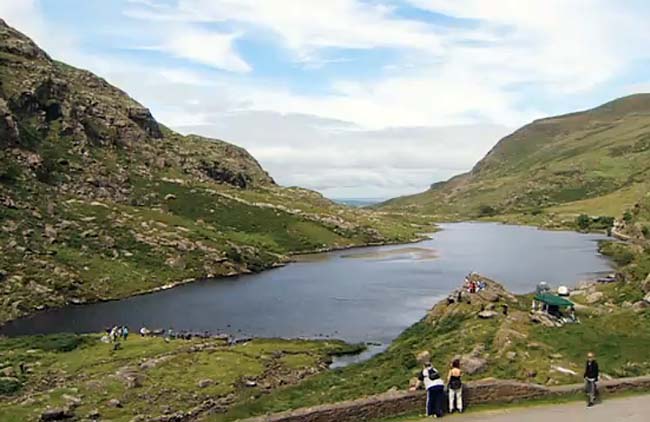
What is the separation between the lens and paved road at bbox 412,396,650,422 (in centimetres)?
2773

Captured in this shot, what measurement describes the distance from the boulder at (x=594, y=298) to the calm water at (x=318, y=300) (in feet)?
84.7

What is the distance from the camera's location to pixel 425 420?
95.6 ft

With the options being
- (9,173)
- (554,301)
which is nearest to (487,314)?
(554,301)

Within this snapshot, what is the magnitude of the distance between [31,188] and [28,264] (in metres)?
36.9

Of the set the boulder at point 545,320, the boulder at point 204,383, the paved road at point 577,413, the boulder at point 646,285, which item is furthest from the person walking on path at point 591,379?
the boulder at point 646,285

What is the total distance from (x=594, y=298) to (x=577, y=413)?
173 feet

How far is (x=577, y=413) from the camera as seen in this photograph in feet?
94.0

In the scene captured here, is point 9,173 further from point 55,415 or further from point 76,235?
point 55,415

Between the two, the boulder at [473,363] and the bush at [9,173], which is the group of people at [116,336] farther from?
the bush at [9,173]

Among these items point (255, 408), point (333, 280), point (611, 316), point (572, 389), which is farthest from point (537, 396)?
point (333, 280)

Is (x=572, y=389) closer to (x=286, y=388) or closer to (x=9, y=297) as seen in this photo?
(x=286, y=388)

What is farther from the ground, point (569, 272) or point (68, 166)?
point (68, 166)

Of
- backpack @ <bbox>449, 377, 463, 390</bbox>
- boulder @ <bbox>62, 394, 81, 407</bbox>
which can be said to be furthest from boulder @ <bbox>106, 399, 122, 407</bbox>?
backpack @ <bbox>449, 377, 463, 390</bbox>

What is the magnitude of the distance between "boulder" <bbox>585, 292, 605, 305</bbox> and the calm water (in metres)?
25.8
